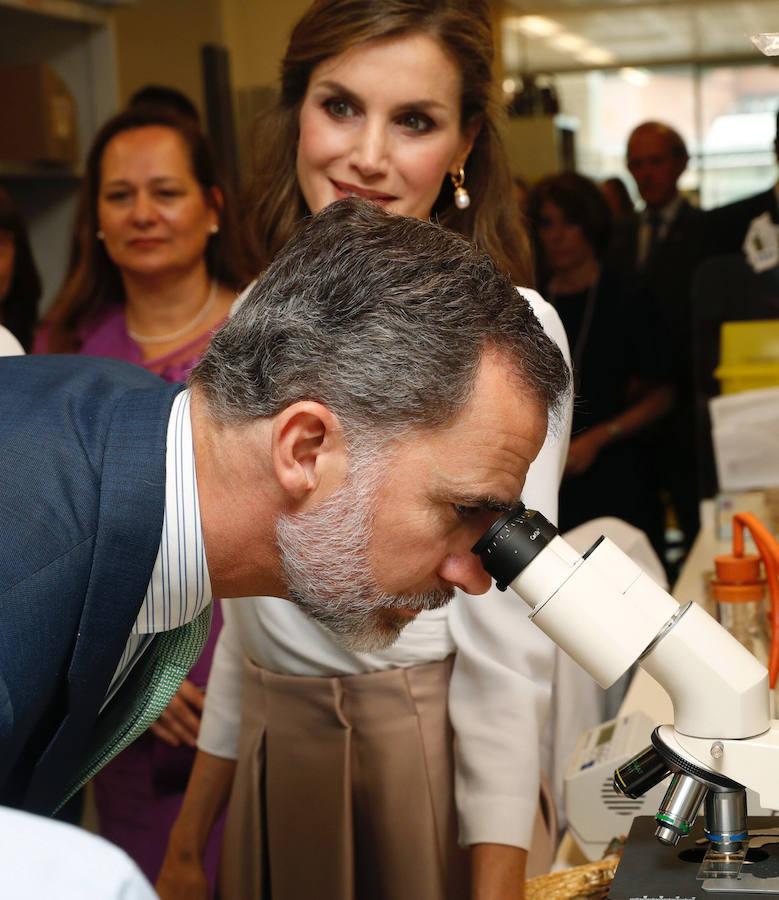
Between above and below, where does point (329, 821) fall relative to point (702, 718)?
below

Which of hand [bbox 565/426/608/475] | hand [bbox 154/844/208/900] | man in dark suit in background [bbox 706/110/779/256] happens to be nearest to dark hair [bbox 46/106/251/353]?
man in dark suit in background [bbox 706/110/779/256]

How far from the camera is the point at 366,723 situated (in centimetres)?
134

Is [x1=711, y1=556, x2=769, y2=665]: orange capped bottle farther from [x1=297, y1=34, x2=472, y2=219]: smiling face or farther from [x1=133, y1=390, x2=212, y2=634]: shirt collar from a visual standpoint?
[x1=133, y1=390, x2=212, y2=634]: shirt collar

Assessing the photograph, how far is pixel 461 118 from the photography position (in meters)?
1.48

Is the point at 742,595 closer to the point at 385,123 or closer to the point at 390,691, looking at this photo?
the point at 390,691

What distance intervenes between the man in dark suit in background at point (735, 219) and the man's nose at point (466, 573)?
69.3 inches

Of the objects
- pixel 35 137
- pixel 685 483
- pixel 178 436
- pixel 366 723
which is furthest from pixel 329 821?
pixel 685 483

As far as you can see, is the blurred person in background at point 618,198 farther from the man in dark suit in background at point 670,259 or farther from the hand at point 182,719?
the hand at point 182,719

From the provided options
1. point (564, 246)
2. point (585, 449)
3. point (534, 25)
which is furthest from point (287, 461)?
point (534, 25)

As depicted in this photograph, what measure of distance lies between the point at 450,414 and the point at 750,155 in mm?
3431

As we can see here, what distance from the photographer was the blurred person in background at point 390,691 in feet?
4.11

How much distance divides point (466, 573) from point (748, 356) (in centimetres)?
173

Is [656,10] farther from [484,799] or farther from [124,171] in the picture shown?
[484,799]

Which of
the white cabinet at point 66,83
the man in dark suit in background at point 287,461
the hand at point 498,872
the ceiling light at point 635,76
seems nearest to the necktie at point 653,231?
Result: the ceiling light at point 635,76
